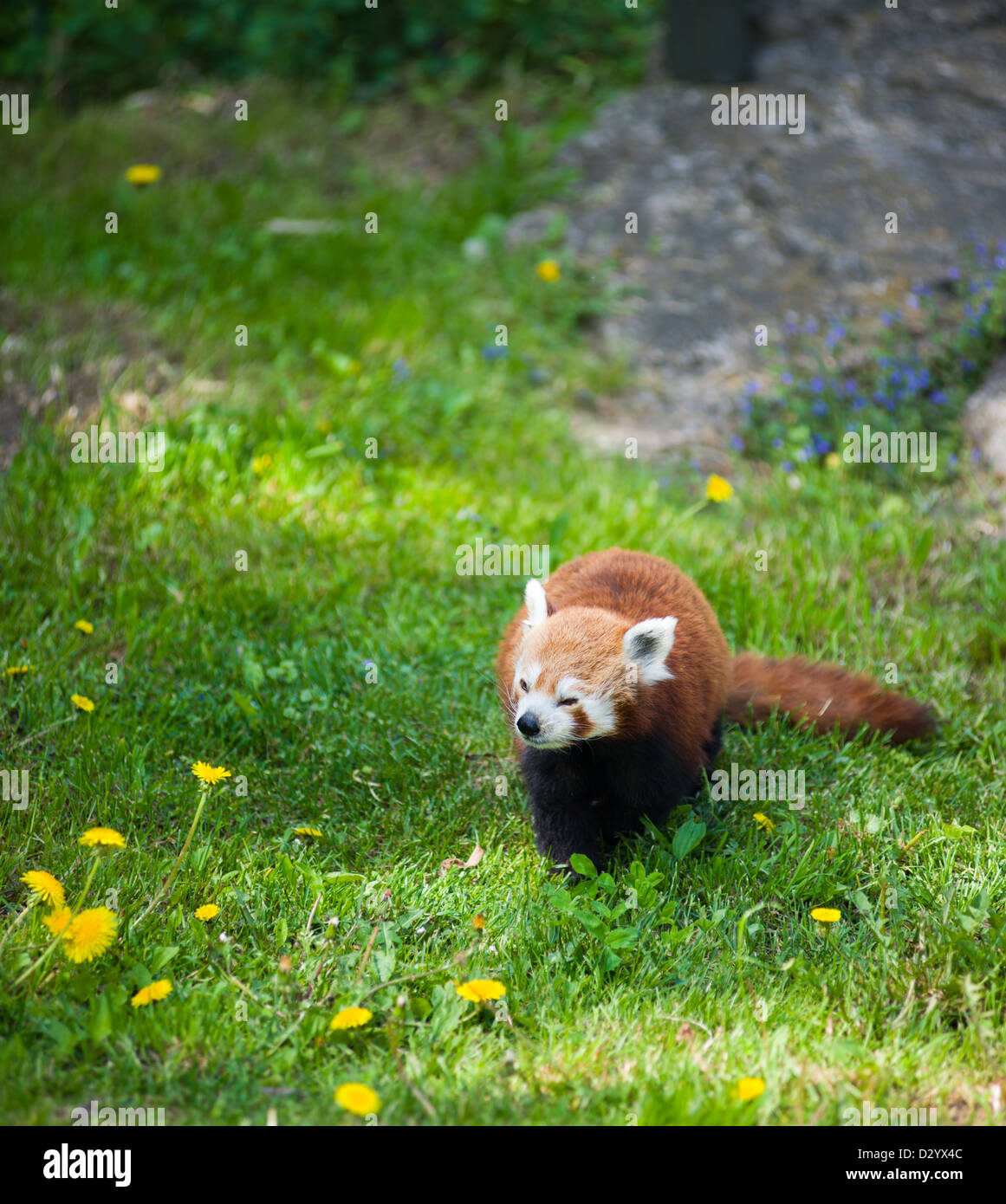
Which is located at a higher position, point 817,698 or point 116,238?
point 116,238

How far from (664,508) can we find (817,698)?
1680mm

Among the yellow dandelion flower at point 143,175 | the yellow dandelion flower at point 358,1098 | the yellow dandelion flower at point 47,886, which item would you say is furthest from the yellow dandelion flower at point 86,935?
the yellow dandelion flower at point 143,175

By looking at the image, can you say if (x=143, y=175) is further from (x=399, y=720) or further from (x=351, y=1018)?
(x=351, y=1018)

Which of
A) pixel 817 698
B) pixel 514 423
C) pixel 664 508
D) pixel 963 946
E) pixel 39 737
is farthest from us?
pixel 514 423

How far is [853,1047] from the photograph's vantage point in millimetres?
2787

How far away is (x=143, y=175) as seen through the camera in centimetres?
736

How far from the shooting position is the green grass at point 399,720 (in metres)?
2.79

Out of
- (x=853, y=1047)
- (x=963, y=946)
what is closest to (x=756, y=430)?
(x=963, y=946)

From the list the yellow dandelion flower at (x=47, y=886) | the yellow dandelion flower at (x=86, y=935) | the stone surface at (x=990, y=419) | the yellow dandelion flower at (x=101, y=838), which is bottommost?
the yellow dandelion flower at (x=86, y=935)

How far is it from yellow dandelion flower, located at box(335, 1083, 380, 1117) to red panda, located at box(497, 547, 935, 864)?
114 cm

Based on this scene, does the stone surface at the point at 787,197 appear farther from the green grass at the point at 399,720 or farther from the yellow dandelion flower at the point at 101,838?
the yellow dandelion flower at the point at 101,838

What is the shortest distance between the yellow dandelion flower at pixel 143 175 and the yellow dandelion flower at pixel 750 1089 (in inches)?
271

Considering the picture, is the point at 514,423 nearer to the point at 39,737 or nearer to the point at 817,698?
the point at 817,698

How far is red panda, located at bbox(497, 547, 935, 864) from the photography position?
3.34 meters
